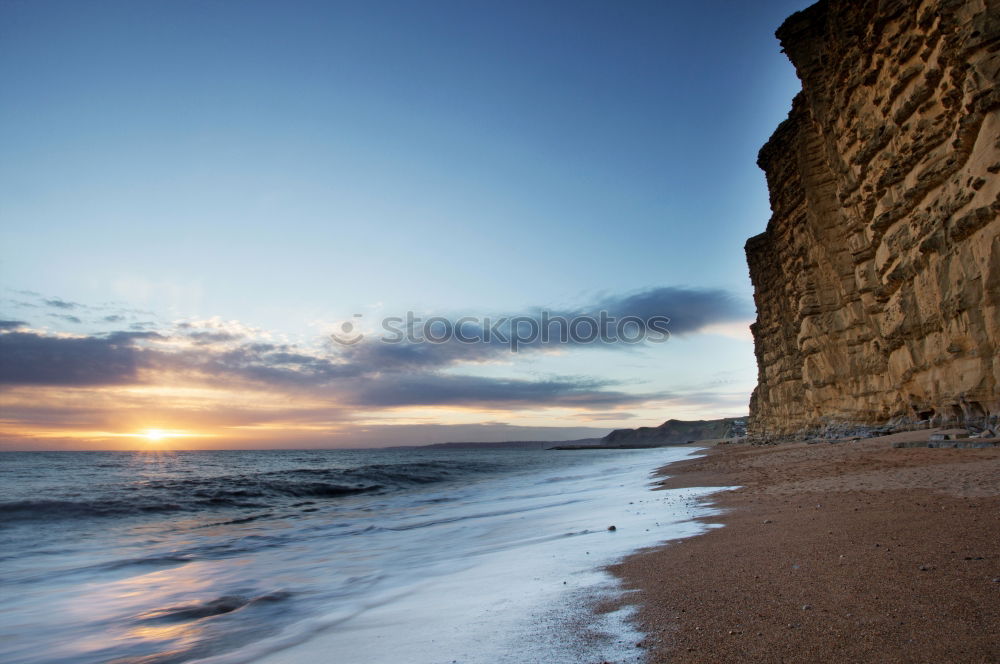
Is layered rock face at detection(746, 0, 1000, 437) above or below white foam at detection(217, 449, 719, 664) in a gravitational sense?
above

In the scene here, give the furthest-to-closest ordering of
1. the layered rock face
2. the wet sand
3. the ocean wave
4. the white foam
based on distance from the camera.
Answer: the ocean wave → the layered rock face → the white foam → the wet sand

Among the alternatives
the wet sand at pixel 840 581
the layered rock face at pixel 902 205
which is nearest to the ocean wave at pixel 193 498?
the wet sand at pixel 840 581

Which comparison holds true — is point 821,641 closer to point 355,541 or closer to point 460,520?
point 355,541

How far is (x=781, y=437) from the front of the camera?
30.0 m

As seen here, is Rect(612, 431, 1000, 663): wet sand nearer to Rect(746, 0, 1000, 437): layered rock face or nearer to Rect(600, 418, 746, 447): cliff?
Rect(746, 0, 1000, 437): layered rock face

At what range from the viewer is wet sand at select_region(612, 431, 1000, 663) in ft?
7.30

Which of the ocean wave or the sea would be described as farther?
the ocean wave

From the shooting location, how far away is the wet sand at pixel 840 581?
2.22m

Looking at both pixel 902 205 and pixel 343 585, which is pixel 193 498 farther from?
pixel 902 205

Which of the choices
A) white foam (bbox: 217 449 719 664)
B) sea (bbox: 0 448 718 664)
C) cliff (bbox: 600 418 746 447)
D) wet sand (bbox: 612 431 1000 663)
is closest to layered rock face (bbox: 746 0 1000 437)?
wet sand (bbox: 612 431 1000 663)

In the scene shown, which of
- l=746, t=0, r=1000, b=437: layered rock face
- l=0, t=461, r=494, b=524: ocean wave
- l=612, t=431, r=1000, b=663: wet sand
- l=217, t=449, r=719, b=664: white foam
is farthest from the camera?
l=0, t=461, r=494, b=524: ocean wave

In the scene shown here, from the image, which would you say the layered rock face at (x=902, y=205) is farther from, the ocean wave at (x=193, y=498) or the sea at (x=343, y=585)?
the ocean wave at (x=193, y=498)

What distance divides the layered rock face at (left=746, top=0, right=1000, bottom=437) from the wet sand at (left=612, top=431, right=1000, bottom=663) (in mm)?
6862

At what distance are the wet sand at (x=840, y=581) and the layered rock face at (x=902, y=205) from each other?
270 inches
